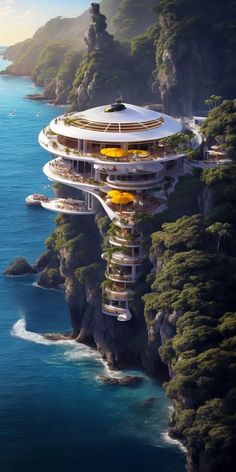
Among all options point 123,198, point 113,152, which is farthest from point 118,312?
point 113,152

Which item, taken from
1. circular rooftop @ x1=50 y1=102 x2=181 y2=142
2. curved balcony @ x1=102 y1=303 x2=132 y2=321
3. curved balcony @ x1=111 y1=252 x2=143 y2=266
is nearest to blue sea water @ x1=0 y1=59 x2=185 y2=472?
curved balcony @ x1=102 y1=303 x2=132 y2=321

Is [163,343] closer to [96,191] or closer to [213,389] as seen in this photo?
[213,389]

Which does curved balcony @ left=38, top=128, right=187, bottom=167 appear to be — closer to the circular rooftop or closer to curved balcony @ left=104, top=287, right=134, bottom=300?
the circular rooftop

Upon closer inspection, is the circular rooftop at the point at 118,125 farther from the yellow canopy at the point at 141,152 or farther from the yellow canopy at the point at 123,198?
the yellow canopy at the point at 123,198

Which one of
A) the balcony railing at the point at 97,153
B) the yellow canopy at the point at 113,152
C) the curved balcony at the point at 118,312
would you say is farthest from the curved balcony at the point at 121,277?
the yellow canopy at the point at 113,152

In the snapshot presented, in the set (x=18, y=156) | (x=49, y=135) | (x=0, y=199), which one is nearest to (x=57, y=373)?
(x=49, y=135)
